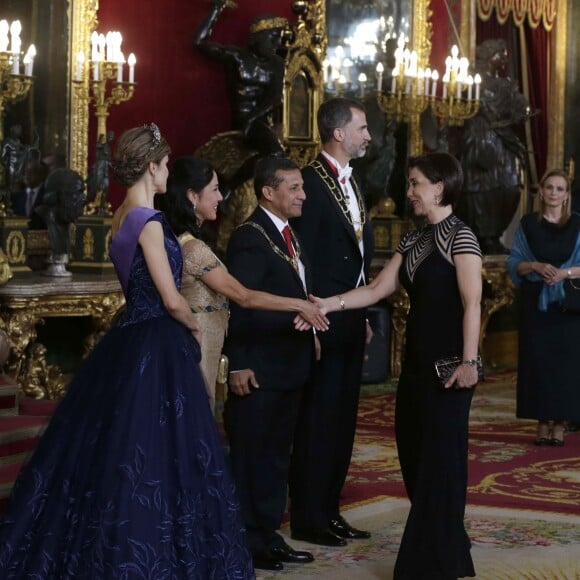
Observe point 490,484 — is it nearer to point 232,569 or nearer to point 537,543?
point 537,543

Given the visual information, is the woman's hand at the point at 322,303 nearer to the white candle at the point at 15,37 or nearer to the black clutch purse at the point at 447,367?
the black clutch purse at the point at 447,367

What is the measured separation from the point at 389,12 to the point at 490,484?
5.38 meters

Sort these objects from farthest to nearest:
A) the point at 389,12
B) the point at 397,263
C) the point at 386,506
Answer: the point at 389,12 → the point at 386,506 → the point at 397,263

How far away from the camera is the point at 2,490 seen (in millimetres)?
5422

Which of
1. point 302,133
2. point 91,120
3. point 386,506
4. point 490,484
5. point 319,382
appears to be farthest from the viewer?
point 302,133

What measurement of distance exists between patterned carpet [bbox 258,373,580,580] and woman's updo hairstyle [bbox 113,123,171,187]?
161cm

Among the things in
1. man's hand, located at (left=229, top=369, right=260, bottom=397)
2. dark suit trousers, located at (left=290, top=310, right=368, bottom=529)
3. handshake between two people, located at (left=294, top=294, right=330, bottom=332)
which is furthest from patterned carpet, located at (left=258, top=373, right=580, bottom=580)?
handshake between two people, located at (left=294, top=294, right=330, bottom=332)

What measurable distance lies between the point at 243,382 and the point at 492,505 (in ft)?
5.92

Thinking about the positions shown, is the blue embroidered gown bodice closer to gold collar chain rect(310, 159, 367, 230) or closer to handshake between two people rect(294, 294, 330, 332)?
handshake between two people rect(294, 294, 330, 332)

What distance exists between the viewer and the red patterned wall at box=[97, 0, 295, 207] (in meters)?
8.86

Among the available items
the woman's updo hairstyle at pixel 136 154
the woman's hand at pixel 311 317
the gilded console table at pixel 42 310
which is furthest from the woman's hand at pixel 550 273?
the woman's updo hairstyle at pixel 136 154

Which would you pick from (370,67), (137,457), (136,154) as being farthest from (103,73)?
(137,457)

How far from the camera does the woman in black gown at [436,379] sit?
447cm

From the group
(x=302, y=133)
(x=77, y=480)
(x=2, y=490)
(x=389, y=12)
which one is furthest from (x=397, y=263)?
(x=389, y=12)
